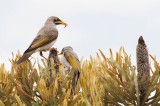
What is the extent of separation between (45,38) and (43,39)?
104 mm

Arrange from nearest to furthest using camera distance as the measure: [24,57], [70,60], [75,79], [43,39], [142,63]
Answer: [142,63] → [75,79] → [24,57] → [70,60] → [43,39]

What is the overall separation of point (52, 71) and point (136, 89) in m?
2.06

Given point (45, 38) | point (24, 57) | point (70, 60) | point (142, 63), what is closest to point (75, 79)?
point (70, 60)

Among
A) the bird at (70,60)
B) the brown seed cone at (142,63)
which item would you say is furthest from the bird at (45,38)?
the brown seed cone at (142,63)

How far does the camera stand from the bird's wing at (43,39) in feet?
41.0

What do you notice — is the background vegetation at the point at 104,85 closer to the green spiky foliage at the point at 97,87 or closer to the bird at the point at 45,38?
the green spiky foliage at the point at 97,87

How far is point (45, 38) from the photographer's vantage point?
13.0 m

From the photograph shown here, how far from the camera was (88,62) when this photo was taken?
12.5m

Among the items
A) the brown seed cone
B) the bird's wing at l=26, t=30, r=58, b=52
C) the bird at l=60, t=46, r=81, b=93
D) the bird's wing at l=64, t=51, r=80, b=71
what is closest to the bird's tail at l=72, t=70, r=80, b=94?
the bird at l=60, t=46, r=81, b=93

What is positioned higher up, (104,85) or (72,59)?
(72,59)

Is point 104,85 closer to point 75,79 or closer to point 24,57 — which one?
point 75,79

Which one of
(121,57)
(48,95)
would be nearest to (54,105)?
(48,95)

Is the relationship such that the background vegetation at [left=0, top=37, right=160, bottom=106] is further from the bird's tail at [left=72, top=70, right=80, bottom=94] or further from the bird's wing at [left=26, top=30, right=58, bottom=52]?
the bird's wing at [left=26, top=30, right=58, bottom=52]

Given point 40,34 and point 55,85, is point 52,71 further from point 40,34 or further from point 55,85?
point 40,34
